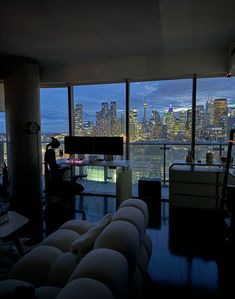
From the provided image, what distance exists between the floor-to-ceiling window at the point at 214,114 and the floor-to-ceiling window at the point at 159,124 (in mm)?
185

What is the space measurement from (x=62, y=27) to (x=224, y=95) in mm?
2951

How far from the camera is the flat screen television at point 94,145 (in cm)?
434

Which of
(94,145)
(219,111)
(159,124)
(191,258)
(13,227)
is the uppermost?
(219,111)

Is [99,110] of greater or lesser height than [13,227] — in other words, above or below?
above

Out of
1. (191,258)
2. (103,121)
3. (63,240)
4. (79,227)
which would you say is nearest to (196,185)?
(191,258)

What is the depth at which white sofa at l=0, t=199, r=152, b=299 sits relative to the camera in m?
1.02

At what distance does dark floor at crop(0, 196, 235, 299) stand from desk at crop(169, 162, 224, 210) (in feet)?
0.50

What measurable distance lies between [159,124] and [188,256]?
2666 mm

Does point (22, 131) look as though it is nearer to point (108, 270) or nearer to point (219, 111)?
point (219, 111)

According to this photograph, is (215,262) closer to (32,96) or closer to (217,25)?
(217,25)

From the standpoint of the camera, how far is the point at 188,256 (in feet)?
8.41

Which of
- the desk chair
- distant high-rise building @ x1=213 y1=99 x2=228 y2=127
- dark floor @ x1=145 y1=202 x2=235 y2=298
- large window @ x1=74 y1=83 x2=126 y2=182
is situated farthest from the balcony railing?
the desk chair

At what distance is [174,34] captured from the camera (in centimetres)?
319

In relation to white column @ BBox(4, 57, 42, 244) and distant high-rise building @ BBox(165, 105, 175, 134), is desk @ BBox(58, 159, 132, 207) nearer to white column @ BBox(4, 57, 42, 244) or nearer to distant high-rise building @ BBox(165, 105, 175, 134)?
white column @ BBox(4, 57, 42, 244)
